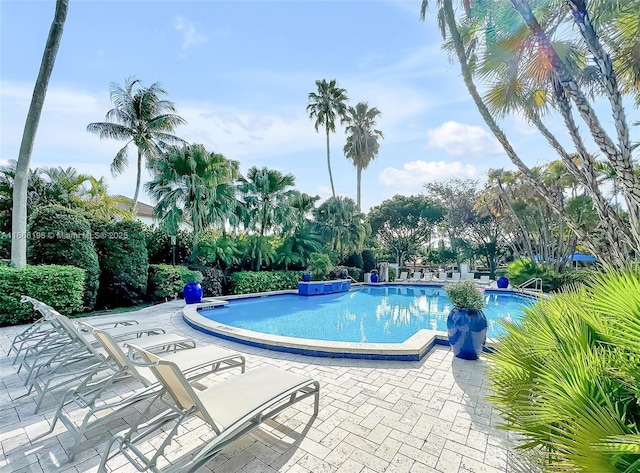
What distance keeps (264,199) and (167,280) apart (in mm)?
6550

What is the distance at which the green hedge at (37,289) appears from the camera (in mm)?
7325

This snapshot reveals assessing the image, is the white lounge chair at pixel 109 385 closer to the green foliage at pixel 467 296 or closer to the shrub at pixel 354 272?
the green foliage at pixel 467 296

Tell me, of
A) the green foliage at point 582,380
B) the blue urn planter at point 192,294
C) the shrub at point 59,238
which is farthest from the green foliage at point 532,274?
the shrub at point 59,238

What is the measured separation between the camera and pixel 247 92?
10.3m

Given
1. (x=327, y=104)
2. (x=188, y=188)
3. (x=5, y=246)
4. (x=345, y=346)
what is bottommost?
(x=345, y=346)

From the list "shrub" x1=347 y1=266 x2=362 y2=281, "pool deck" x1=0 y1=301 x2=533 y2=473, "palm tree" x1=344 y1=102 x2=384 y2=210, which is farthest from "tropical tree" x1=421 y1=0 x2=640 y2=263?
"palm tree" x1=344 y1=102 x2=384 y2=210

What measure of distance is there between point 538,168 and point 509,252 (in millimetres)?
13028

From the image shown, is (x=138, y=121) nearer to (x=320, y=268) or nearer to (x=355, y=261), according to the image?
(x=320, y=268)

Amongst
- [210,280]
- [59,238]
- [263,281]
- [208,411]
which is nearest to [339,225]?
[263,281]

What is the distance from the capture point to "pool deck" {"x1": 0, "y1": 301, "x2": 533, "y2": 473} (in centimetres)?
249

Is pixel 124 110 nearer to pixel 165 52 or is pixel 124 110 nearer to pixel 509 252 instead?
pixel 165 52

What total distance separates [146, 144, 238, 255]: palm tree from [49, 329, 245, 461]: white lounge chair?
33.3 feet

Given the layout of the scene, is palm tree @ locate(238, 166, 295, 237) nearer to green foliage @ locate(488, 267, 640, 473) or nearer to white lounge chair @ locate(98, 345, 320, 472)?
white lounge chair @ locate(98, 345, 320, 472)

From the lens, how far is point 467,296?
506 cm
